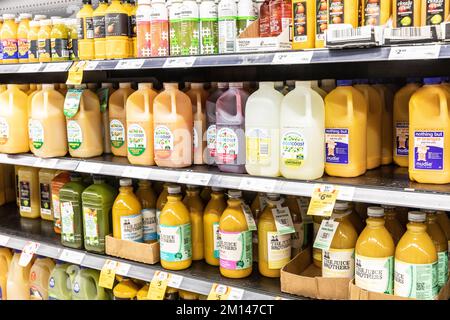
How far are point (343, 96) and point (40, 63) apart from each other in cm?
149

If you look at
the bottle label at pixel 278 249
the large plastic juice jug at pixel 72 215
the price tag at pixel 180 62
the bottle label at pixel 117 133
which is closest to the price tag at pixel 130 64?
the price tag at pixel 180 62

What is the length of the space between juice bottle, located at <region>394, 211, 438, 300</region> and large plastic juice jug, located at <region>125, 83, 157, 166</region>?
1154 millimetres

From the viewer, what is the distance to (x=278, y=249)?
81.1 inches

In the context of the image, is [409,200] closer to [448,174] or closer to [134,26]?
[448,174]

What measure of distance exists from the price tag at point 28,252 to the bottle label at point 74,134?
1.91 ft

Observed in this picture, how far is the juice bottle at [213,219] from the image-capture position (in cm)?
221

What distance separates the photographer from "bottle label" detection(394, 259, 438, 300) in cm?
163

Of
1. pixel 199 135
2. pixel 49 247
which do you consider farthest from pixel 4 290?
pixel 199 135

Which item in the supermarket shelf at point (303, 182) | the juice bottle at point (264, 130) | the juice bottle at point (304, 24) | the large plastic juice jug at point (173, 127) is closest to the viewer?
the supermarket shelf at point (303, 182)

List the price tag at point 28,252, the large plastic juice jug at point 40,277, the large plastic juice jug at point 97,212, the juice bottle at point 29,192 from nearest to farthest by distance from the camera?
1. the large plastic juice jug at point 97,212
2. the price tag at point 28,252
3. the large plastic juice jug at point 40,277
4. the juice bottle at point 29,192

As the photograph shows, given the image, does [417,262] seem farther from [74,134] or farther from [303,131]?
[74,134]

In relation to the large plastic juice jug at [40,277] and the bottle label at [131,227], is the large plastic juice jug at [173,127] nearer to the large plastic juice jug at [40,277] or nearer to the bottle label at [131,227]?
the bottle label at [131,227]

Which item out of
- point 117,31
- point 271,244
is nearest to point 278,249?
point 271,244

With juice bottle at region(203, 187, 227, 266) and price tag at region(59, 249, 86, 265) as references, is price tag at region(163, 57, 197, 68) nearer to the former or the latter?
juice bottle at region(203, 187, 227, 266)
